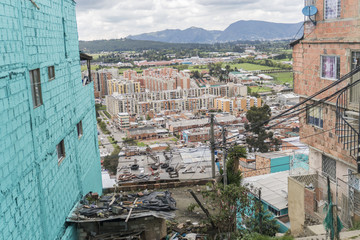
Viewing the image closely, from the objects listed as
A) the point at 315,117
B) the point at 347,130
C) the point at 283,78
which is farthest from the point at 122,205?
the point at 283,78

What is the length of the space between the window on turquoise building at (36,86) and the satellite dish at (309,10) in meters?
4.73

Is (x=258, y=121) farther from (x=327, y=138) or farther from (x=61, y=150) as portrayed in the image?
(x=61, y=150)

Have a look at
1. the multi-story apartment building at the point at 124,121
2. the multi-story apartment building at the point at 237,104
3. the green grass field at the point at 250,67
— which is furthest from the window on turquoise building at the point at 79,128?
the green grass field at the point at 250,67

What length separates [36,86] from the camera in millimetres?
4859

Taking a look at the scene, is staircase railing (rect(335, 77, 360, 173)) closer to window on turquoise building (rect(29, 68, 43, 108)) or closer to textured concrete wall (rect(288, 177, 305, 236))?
textured concrete wall (rect(288, 177, 305, 236))

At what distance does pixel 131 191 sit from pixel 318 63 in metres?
4.51

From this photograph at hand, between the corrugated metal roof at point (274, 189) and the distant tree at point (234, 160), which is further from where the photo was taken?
the distant tree at point (234, 160)

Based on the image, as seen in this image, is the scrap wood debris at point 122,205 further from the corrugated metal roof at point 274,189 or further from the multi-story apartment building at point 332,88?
the corrugated metal roof at point 274,189

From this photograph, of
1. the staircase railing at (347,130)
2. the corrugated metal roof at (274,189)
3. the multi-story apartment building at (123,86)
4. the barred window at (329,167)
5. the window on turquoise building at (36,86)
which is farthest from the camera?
the multi-story apartment building at (123,86)

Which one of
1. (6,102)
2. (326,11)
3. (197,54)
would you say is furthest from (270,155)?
(197,54)

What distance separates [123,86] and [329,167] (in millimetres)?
73591

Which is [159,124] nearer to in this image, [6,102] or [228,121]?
[228,121]

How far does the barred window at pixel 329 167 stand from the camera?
678 cm

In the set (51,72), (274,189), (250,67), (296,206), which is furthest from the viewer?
(250,67)
